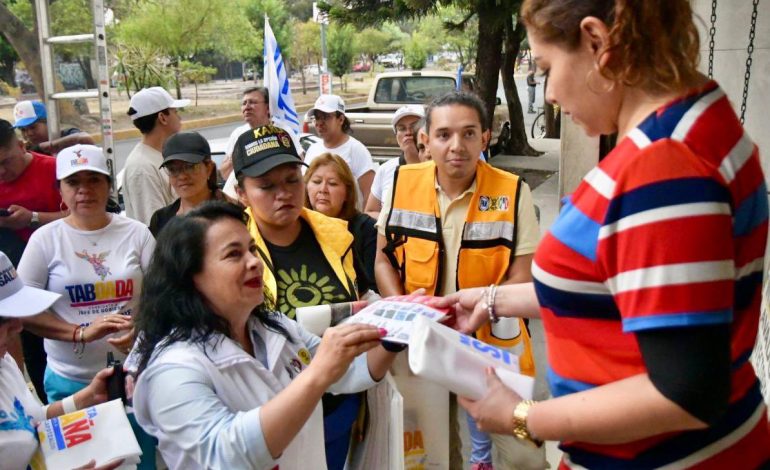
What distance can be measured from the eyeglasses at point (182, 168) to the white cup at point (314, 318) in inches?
70.0

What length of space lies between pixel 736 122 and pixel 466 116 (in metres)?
2.22

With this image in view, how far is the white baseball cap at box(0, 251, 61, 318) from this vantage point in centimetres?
234

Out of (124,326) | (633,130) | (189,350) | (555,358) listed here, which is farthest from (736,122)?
(124,326)

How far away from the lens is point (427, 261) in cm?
331

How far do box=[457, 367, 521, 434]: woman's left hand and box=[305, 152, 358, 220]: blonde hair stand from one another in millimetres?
2475

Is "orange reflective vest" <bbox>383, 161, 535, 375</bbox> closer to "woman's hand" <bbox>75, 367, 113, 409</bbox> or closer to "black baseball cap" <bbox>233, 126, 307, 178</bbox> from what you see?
"black baseball cap" <bbox>233, 126, 307, 178</bbox>

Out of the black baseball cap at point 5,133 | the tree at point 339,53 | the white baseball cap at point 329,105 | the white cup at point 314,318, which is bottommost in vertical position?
the white cup at point 314,318

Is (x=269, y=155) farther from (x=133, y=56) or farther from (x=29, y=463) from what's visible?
(x=133, y=56)

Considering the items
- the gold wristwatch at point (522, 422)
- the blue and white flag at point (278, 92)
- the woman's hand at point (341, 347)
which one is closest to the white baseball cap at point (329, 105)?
the blue and white flag at point (278, 92)

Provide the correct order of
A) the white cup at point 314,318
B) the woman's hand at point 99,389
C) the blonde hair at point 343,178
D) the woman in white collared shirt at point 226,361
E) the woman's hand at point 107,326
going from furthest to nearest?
1. the blonde hair at point 343,178
2. the woman's hand at point 107,326
3. the white cup at point 314,318
4. the woman's hand at point 99,389
5. the woman in white collared shirt at point 226,361

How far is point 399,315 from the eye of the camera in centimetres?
195

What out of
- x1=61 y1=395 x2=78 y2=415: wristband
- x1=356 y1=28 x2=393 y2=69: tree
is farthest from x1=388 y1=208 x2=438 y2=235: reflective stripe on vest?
x1=356 y1=28 x2=393 y2=69: tree

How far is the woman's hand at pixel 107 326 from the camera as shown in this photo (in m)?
3.11

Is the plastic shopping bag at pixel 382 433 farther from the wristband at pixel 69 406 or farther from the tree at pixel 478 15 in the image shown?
the tree at pixel 478 15
